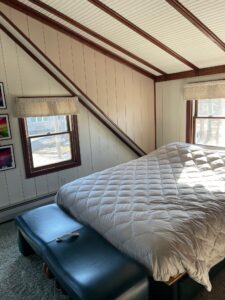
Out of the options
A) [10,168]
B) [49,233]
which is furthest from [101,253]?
[10,168]

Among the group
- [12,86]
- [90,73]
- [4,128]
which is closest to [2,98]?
[12,86]

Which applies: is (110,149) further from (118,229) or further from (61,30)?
(118,229)

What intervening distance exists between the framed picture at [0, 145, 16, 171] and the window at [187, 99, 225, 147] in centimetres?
271

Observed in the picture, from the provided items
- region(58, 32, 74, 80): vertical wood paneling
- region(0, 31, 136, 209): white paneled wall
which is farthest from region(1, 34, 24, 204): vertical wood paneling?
region(58, 32, 74, 80): vertical wood paneling

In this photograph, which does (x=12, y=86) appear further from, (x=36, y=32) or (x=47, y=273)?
(x=47, y=273)

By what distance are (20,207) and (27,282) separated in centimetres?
137

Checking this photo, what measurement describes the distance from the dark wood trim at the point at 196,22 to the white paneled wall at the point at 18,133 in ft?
6.23

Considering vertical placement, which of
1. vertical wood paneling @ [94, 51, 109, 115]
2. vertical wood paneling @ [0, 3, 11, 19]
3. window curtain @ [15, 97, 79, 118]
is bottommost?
window curtain @ [15, 97, 79, 118]

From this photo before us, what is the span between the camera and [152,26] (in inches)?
93.4

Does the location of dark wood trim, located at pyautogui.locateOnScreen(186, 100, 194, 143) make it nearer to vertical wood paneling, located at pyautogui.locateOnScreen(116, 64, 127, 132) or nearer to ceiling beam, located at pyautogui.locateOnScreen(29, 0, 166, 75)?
ceiling beam, located at pyautogui.locateOnScreen(29, 0, 166, 75)

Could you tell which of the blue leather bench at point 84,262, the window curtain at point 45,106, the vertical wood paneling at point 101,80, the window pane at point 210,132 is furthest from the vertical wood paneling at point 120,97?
the blue leather bench at point 84,262

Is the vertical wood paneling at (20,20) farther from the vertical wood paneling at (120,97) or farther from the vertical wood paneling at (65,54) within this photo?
the vertical wood paneling at (120,97)

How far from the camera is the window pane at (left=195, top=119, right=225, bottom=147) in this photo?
3.40 meters

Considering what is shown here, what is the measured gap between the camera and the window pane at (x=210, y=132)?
340cm
